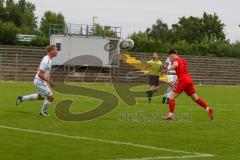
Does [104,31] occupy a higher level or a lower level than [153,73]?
higher

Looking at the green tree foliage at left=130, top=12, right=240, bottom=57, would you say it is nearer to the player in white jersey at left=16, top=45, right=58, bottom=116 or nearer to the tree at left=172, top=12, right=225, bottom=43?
the tree at left=172, top=12, right=225, bottom=43

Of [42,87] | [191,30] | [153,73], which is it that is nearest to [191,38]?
[191,30]

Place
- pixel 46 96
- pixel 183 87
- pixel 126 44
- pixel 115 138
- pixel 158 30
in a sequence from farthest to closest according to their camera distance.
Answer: pixel 158 30 → pixel 126 44 → pixel 46 96 → pixel 183 87 → pixel 115 138

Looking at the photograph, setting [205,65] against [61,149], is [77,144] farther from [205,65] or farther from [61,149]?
[205,65]

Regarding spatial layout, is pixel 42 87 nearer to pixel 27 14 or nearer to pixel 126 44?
pixel 126 44

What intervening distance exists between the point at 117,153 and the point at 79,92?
16083 millimetres

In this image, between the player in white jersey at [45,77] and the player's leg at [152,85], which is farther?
the player's leg at [152,85]

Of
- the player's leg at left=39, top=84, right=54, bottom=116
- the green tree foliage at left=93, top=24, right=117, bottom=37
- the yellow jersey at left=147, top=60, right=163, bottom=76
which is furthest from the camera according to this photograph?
the green tree foliage at left=93, top=24, right=117, bottom=37

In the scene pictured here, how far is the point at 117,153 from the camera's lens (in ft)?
35.0

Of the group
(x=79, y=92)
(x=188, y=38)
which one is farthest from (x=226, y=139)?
(x=188, y=38)

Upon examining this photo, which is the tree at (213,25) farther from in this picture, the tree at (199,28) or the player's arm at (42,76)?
the player's arm at (42,76)

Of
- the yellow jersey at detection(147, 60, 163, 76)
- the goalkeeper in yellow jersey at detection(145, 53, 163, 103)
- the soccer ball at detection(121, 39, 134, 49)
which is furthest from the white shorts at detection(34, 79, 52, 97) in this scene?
the soccer ball at detection(121, 39, 134, 49)

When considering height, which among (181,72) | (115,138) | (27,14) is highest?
(27,14)

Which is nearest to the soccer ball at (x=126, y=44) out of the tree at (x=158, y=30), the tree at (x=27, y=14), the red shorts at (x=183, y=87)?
the tree at (x=27, y=14)
